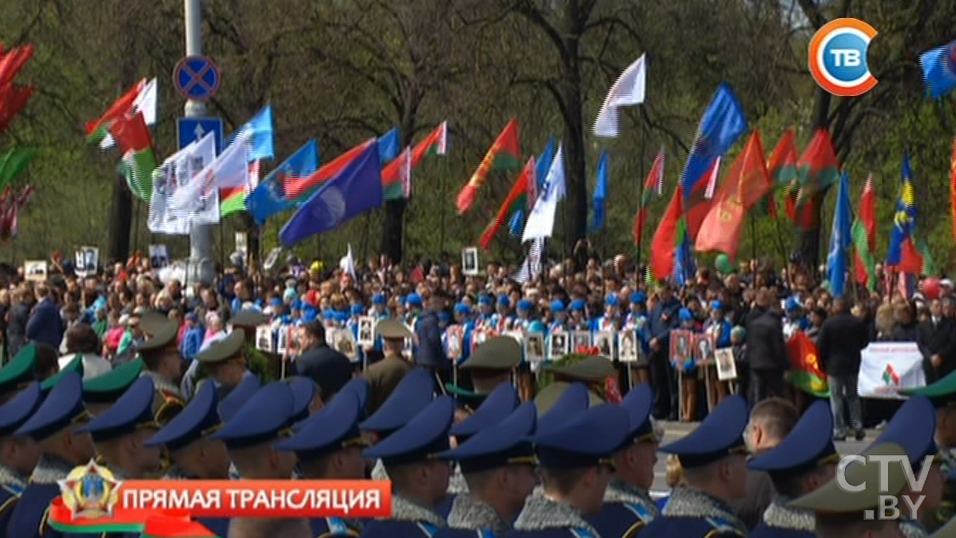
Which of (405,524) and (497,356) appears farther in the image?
(497,356)

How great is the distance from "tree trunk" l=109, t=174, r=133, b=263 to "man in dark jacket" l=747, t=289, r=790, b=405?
25911 mm

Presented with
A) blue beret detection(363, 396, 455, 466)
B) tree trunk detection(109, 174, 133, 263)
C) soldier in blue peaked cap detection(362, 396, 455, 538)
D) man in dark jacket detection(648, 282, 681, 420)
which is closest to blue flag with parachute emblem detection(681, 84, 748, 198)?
man in dark jacket detection(648, 282, 681, 420)

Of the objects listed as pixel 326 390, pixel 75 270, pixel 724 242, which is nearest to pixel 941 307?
pixel 724 242

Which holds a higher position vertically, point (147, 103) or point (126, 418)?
point (147, 103)

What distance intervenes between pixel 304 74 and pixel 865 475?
107 feet

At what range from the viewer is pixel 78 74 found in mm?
47781

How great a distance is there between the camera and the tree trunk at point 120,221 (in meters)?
46.6

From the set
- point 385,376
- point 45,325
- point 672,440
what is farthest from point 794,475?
point 45,325

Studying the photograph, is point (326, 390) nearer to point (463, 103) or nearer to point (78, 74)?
point (463, 103)

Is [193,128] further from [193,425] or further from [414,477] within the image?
[414,477]

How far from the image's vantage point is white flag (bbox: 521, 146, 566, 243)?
2727 centimetres

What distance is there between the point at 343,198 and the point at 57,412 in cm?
1719

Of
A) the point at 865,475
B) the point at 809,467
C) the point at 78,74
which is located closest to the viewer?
the point at 865,475

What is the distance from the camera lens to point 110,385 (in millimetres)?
9953
